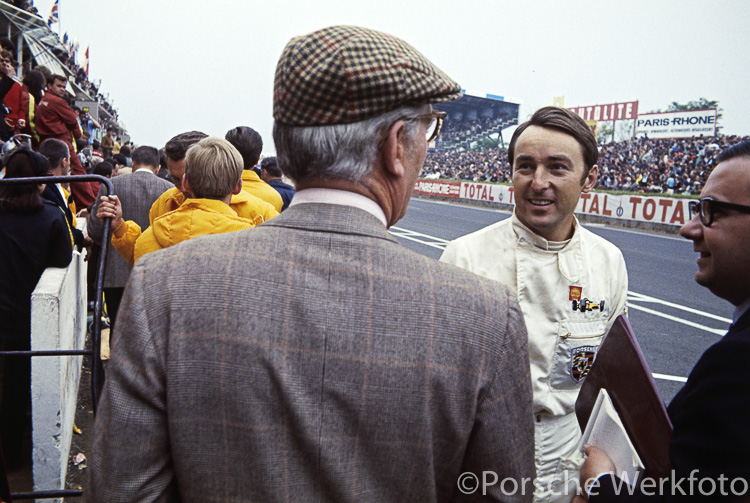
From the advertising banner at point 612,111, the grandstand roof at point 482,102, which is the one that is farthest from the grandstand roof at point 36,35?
the advertising banner at point 612,111

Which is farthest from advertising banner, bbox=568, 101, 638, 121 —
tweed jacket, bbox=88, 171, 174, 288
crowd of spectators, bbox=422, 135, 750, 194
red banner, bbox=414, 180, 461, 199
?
tweed jacket, bbox=88, 171, 174, 288

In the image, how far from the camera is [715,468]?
3.68 ft

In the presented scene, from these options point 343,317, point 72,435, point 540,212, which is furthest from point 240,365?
point 72,435

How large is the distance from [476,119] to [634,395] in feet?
234

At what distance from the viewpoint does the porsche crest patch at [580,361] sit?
2078 millimetres

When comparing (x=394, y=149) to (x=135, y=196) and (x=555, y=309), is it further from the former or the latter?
(x=135, y=196)

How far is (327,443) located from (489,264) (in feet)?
4.24

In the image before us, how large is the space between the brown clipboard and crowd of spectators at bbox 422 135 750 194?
2261 cm

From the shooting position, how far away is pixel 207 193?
9.33ft

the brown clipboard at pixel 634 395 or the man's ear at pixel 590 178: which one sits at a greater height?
the man's ear at pixel 590 178

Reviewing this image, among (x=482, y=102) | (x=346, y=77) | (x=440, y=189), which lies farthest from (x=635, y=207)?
(x=482, y=102)

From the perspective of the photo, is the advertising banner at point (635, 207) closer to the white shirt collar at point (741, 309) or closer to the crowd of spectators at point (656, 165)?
the crowd of spectators at point (656, 165)

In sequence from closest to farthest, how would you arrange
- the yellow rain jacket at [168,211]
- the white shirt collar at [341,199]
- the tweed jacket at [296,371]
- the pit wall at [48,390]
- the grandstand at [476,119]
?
the tweed jacket at [296,371], the white shirt collar at [341,199], the pit wall at [48,390], the yellow rain jacket at [168,211], the grandstand at [476,119]

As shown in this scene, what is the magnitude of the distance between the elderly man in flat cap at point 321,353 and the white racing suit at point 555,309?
3.21 feet
